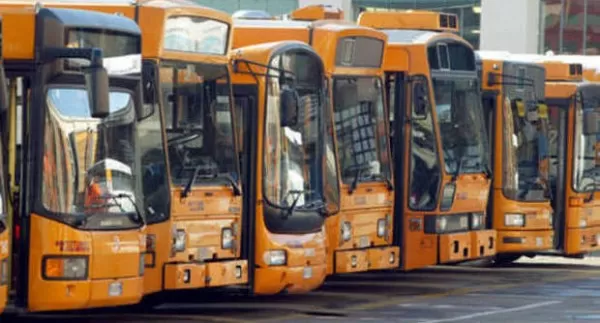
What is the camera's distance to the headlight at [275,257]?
717 inches

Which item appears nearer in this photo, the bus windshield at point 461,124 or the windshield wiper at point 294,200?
the windshield wiper at point 294,200

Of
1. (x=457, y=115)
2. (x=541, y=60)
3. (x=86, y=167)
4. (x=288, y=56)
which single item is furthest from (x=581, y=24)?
(x=86, y=167)

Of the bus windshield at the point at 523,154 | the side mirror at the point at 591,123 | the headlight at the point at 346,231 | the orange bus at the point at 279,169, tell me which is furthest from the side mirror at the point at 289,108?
the side mirror at the point at 591,123

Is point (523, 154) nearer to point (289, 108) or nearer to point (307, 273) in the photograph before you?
point (307, 273)

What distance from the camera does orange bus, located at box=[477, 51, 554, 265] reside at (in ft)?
79.2

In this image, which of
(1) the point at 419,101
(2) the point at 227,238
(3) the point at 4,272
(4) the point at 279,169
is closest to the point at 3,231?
(3) the point at 4,272

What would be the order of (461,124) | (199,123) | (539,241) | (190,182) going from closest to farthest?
(190,182), (199,123), (461,124), (539,241)

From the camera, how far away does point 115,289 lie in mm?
15492

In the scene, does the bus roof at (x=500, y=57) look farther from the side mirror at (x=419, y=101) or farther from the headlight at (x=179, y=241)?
the headlight at (x=179, y=241)

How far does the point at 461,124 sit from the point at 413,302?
113 inches

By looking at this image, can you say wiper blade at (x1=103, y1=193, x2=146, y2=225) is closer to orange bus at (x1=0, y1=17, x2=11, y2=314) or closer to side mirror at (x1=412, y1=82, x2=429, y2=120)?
orange bus at (x1=0, y1=17, x2=11, y2=314)

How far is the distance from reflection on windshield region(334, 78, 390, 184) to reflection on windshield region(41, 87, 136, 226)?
4810 millimetres

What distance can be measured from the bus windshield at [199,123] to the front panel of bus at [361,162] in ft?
7.73

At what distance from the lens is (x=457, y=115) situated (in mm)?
22469
